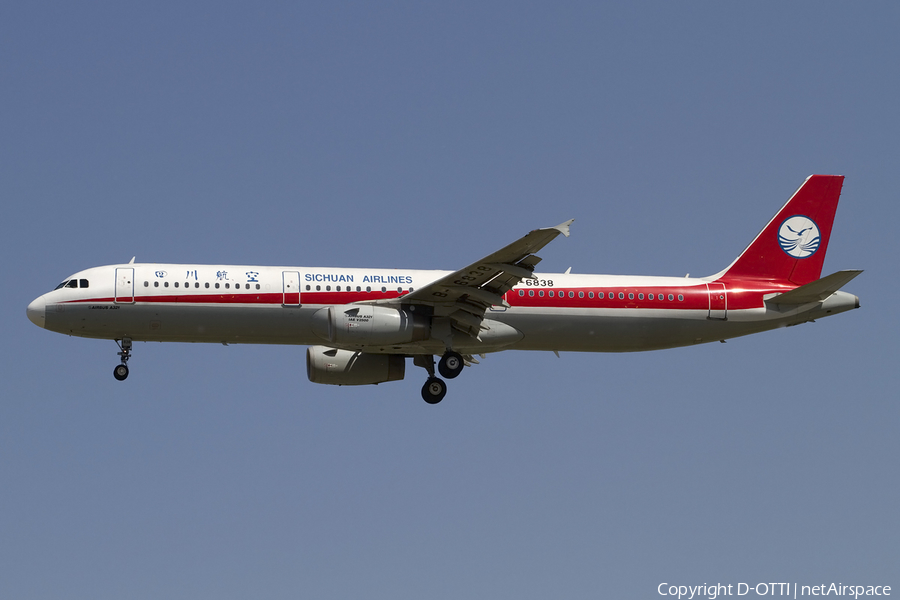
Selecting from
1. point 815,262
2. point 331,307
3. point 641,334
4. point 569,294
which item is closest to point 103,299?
point 331,307

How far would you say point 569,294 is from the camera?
40344 millimetres

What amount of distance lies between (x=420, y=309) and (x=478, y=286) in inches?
86.1

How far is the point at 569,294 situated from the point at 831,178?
41.9 feet

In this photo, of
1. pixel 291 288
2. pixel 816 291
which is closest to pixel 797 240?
pixel 816 291

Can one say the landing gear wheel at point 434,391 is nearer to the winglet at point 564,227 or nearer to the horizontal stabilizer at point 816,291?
the winglet at point 564,227

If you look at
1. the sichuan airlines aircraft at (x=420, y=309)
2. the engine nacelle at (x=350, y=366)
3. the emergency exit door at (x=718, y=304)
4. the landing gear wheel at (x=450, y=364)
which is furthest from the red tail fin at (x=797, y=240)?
the engine nacelle at (x=350, y=366)

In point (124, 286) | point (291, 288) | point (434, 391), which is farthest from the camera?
point (434, 391)

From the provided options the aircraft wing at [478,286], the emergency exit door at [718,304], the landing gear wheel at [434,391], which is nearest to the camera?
the aircraft wing at [478,286]

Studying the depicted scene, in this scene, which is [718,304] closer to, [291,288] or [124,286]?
[291,288]

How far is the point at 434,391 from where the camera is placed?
40719mm

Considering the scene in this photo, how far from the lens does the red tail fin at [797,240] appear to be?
144 feet

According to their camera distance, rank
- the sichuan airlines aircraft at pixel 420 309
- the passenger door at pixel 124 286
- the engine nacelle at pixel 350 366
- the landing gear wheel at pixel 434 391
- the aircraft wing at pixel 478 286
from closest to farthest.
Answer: the aircraft wing at pixel 478 286
the sichuan airlines aircraft at pixel 420 309
the passenger door at pixel 124 286
the landing gear wheel at pixel 434 391
the engine nacelle at pixel 350 366

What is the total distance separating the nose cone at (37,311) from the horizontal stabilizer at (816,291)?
24.8 meters

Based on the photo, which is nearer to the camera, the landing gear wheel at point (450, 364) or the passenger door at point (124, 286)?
the passenger door at point (124, 286)
